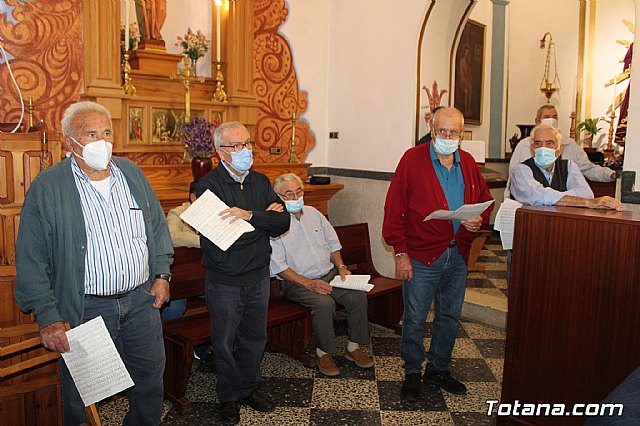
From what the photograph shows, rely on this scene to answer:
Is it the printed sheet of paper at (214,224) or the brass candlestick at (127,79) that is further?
the brass candlestick at (127,79)

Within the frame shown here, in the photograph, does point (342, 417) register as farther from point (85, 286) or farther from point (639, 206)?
point (639, 206)

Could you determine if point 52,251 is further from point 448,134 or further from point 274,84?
point 274,84

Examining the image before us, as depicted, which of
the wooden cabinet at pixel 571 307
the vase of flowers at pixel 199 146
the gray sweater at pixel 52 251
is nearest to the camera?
the gray sweater at pixel 52 251

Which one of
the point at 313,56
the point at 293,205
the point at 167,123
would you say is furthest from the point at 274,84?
the point at 293,205

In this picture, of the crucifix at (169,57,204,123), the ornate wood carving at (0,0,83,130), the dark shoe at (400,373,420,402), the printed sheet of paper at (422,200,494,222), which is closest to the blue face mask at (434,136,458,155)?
the printed sheet of paper at (422,200,494,222)

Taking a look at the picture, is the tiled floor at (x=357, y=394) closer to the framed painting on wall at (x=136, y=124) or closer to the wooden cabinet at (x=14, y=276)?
the wooden cabinet at (x=14, y=276)

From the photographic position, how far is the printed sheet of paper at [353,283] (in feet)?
13.4

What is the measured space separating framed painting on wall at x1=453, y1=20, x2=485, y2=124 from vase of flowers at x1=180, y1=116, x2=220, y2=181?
3939mm

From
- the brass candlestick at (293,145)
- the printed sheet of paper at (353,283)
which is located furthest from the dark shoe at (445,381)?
the brass candlestick at (293,145)

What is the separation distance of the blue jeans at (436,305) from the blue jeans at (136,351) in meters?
1.51

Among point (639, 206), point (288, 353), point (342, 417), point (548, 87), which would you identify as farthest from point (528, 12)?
point (342, 417)

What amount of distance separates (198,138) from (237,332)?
6.61 feet

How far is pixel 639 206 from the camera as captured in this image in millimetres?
4023

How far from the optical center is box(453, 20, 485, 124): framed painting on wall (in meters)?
7.70
